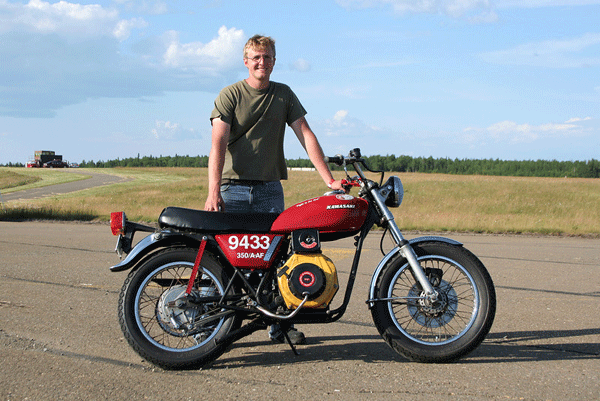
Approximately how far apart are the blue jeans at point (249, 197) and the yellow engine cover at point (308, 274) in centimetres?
86

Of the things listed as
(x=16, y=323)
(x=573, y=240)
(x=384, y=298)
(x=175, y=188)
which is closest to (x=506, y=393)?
(x=384, y=298)

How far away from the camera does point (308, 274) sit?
4.05m

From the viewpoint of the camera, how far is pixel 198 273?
14.0 feet

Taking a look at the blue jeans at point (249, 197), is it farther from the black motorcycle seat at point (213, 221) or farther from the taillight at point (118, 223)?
the taillight at point (118, 223)

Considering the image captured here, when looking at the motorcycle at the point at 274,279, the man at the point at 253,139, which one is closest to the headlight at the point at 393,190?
the motorcycle at the point at 274,279

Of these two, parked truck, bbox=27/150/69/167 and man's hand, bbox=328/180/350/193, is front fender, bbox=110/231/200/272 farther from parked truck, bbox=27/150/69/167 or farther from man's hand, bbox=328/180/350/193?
parked truck, bbox=27/150/69/167

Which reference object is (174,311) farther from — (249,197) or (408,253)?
(408,253)

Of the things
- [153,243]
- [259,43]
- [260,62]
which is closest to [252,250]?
[153,243]

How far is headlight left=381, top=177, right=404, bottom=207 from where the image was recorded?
14.3ft

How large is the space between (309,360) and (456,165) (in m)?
134

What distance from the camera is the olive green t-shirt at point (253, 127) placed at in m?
4.70

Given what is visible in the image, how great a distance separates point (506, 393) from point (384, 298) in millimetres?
1010

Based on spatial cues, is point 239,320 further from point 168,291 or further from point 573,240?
point 573,240

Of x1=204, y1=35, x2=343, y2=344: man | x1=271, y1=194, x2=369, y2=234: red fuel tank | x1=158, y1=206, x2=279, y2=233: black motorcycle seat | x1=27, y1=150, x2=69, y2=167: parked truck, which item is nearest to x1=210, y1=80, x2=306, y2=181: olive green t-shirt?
x1=204, y1=35, x2=343, y2=344: man
